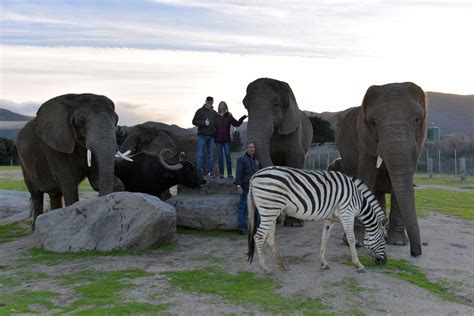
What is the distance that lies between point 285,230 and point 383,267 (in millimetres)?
4459

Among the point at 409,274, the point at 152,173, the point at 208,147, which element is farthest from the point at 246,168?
the point at 409,274

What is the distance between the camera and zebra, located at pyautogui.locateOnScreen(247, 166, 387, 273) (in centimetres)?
884

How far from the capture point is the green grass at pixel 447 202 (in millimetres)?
17609

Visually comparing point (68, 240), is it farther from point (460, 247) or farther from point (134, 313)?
point (460, 247)

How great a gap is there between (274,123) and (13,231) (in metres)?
7.86

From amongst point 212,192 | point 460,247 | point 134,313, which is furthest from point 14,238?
point 460,247

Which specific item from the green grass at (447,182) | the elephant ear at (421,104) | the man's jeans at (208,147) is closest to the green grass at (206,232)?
the man's jeans at (208,147)

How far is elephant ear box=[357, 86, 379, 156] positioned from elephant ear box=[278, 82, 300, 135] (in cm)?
310

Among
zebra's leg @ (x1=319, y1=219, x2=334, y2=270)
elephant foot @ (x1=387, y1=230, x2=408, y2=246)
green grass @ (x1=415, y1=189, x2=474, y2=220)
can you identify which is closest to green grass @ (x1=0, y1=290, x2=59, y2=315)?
zebra's leg @ (x1=319, y1=219, x2=334, y2=270)

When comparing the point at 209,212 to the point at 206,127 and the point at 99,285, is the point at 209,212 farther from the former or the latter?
the point at 99,285

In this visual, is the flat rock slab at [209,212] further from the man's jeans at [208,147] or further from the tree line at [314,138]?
the tree line at [314,138]

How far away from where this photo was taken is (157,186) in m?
15.4

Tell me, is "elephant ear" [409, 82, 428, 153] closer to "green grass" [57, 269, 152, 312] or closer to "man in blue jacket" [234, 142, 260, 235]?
"man in blue jacket" [234, 142, 260, 235]

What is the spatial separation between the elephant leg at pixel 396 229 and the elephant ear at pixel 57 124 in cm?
781
